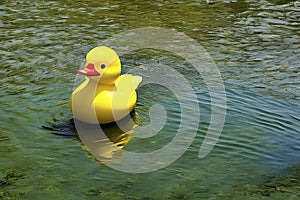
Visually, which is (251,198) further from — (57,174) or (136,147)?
(57,174)

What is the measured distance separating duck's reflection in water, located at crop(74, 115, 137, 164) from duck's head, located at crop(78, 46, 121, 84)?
→ 1.72ft

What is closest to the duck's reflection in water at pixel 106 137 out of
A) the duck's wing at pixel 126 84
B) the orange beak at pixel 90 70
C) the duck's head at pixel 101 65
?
the duck's wing at pixel 126 84

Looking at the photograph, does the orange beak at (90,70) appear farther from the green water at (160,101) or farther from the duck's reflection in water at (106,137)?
the green water at (160,101)

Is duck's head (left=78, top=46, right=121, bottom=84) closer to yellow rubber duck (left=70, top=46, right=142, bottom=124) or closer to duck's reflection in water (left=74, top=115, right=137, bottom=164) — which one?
yellow rubber duck (left=70, top=46, right=142, bottom=124)

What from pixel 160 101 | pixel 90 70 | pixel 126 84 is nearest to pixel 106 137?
pixel 126 84

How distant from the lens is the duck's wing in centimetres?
557

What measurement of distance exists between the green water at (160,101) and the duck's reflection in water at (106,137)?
103 millimetres

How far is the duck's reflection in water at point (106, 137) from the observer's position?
5148 mm

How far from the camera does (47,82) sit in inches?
276

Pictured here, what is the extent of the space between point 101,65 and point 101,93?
11.7 inches

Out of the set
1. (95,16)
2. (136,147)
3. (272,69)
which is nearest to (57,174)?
(136,147)

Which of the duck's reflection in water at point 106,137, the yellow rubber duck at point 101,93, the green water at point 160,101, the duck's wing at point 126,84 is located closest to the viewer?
the green water at point 160,101

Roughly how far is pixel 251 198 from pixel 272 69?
3763 millimetres

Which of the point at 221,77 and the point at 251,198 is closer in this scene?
the point at 251,198
